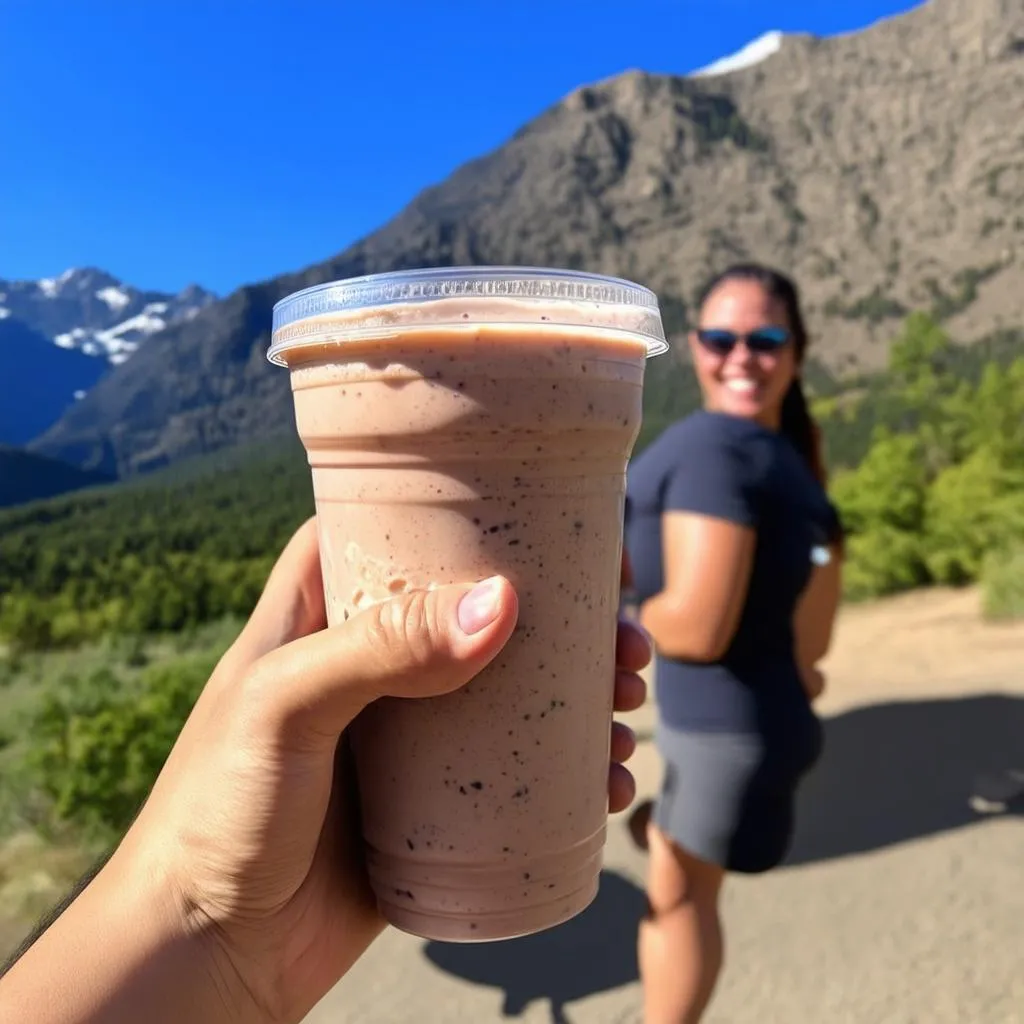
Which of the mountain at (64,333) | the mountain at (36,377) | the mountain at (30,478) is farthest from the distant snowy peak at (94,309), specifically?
the mountain at (30,478)

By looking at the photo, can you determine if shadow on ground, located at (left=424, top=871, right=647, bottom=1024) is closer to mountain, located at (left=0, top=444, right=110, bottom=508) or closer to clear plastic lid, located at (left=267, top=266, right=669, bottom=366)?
clear plastic lid, located at (left=267, top=266, right=669, bottom=366)

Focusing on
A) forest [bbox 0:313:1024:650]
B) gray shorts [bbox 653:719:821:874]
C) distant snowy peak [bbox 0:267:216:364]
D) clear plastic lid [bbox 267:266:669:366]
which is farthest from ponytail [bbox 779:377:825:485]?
distant snowy peak [bbox 0:267:216:364]

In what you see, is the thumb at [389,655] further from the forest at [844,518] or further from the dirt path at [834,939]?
the forest at [844,518]

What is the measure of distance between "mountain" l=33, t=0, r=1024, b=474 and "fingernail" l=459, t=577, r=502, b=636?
5134 cm

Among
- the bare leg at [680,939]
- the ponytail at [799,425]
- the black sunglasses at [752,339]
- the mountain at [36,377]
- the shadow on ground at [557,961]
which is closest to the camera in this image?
the bare leg at [680,939]

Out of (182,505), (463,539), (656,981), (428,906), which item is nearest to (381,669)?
(463,539)

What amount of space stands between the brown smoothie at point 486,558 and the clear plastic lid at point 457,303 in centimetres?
1

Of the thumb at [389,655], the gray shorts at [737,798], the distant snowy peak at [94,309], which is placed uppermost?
the distant snowy peak at [94,309]

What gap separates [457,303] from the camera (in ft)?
3.25

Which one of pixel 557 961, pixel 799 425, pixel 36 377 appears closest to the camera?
pixel 799 425

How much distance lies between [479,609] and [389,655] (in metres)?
0.11

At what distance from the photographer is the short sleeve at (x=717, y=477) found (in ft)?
6.69

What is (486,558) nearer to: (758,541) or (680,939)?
(758,541)

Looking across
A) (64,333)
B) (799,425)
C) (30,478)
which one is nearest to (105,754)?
(799,425)
